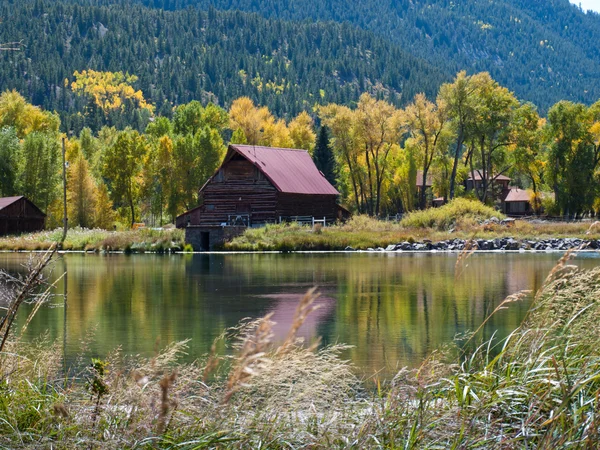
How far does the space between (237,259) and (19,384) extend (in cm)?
3802

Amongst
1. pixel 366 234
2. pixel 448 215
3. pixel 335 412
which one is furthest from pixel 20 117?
pixel 335 412

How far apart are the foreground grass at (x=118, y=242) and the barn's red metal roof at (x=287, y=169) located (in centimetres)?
806

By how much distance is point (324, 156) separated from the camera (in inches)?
3292

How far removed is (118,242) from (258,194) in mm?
10748

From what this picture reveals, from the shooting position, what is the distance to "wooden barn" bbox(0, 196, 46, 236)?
67812 mm

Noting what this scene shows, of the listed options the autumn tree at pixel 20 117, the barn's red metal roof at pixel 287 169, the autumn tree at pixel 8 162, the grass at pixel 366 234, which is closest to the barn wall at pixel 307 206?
the barn's red metal roof at pixel 287 169

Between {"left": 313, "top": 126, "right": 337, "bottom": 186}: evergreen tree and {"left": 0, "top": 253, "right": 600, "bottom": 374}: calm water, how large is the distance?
43.2 m

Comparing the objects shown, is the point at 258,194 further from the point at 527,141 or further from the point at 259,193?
the point at 527,141

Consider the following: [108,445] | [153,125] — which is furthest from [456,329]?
[153,125]

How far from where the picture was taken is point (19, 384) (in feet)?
25.0

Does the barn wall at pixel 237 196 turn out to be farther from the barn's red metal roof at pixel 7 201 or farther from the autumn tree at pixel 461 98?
the autumn tree at pixel 461 98

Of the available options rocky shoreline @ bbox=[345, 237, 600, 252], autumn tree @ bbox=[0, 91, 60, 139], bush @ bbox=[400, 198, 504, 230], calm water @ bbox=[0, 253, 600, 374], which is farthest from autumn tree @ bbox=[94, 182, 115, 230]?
calm water @ bbox=[0, 253, 600, 374]

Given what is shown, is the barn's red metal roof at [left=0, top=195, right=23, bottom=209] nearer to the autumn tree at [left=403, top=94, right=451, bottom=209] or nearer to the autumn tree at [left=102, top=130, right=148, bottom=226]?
the autumn tree at [left=102, top=130, right=148, bottom=226]

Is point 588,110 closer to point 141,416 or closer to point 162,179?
point 162,179
